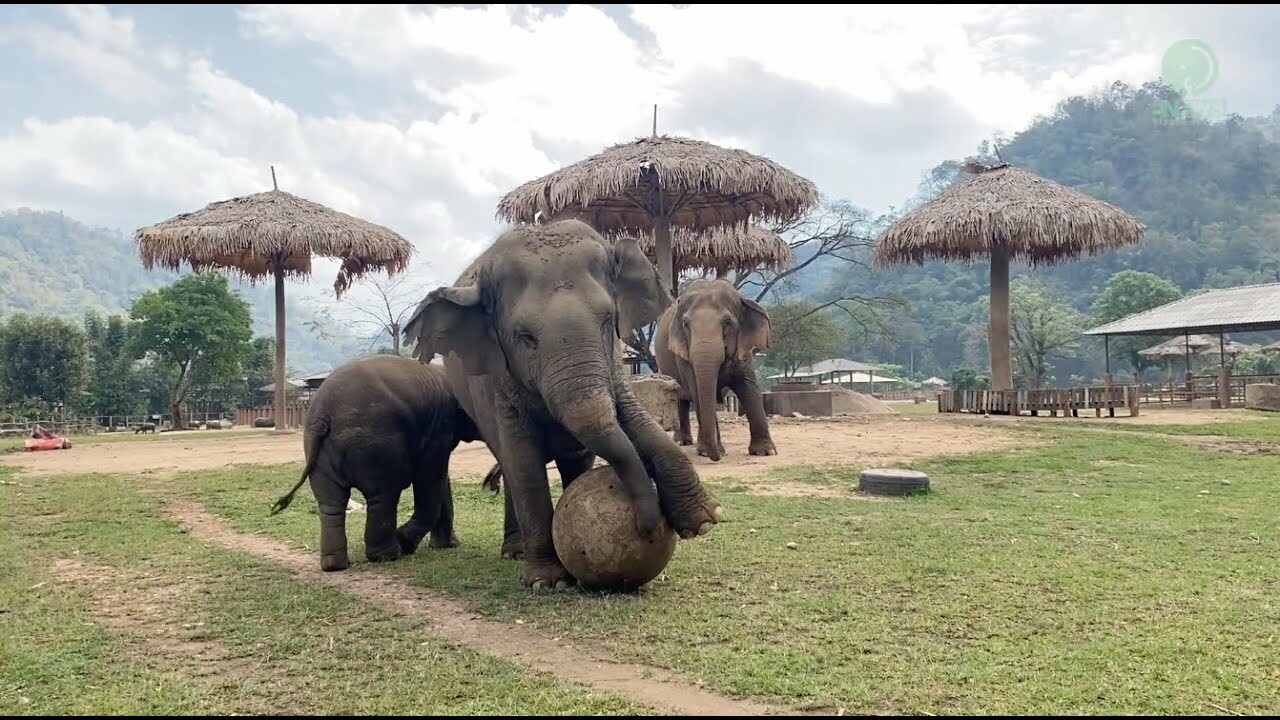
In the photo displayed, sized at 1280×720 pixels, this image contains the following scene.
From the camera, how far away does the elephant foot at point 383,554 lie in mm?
6984

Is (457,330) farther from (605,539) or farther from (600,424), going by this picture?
(605,539)

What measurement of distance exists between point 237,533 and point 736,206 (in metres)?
13.1


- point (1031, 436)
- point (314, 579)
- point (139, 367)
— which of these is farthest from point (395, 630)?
point (139, 367)

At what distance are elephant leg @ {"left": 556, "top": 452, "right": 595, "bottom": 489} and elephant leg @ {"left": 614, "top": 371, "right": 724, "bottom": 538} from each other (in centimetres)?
98

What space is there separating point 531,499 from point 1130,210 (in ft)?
353

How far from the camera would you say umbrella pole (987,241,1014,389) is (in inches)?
885

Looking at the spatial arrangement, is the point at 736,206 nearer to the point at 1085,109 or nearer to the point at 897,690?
the point at 897,690

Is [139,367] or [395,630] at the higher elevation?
[139,367]

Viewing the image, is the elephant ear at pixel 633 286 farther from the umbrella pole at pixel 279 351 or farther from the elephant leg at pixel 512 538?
the umbrella pole at pixel 279 351

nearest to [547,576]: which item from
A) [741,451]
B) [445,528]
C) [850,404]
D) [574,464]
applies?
[574,464]

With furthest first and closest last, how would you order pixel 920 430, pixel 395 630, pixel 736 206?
pixel 736 206 → pixel 920 430 → pixel 395 630

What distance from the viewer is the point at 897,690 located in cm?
377

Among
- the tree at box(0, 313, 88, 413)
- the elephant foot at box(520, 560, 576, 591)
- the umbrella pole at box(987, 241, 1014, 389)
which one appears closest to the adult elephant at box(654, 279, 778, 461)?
the elephant foot at box(520, 560, 576, 591)

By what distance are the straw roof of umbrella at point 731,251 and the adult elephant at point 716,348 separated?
37.0 feet
